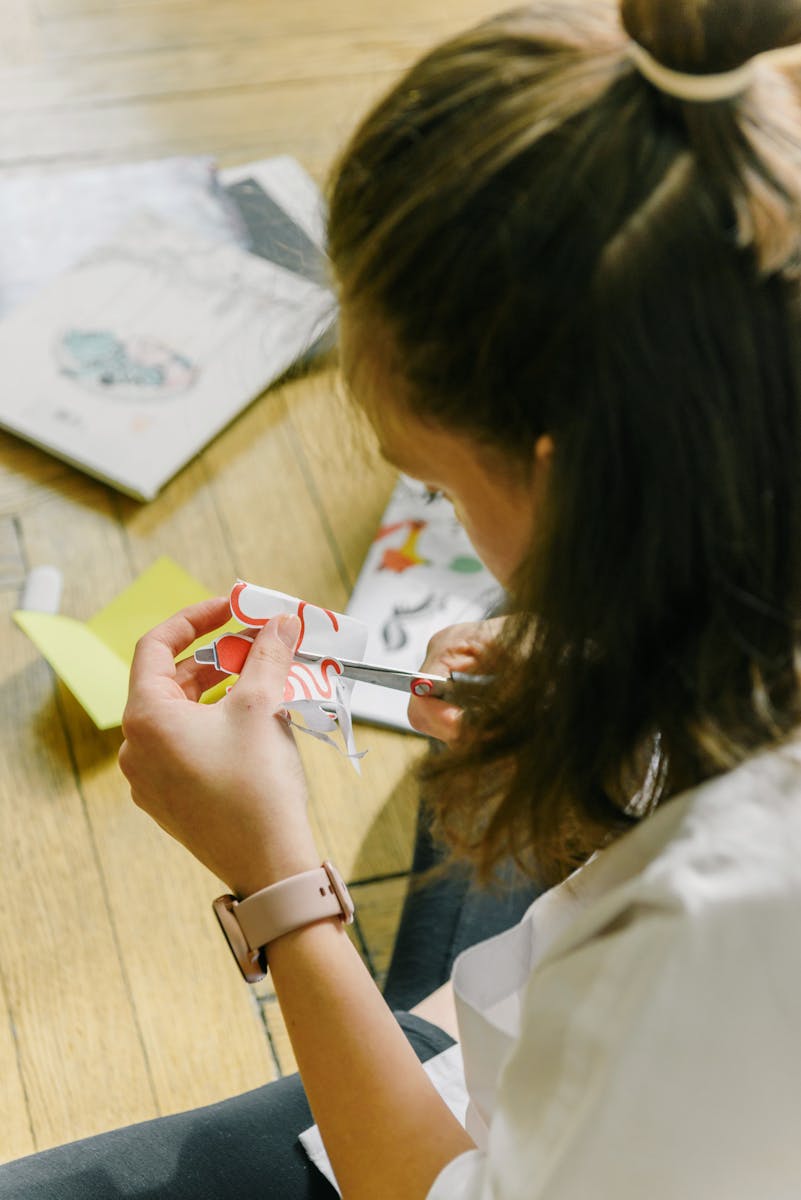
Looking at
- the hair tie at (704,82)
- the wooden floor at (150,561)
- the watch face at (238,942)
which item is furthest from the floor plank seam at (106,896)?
the hair tie at (704,82)

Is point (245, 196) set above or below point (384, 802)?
above

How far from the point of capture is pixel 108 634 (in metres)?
1.09

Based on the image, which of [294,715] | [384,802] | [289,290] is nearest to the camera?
[294,715]

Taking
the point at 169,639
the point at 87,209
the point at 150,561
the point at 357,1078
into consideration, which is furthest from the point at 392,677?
the point at 87,209

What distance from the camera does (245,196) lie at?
4.72 feet

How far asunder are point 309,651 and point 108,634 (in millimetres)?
390

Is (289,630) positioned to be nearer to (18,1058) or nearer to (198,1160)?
(198,1160)

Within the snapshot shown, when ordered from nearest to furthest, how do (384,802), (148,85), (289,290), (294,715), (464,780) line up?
(464,780), (294,715), (384,802), (289,290), (148,85)

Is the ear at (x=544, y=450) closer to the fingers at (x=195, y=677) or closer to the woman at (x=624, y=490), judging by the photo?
the woman at (x=624, y=490)

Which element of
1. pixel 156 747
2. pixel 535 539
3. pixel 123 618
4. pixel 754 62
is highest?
pixel 754 62

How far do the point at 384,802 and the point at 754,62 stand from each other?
0.74 meters

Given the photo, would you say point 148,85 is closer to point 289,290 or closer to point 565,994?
point 289,290

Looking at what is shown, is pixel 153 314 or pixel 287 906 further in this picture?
pixel 153 314

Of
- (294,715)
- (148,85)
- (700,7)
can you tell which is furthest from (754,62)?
(148,85)
